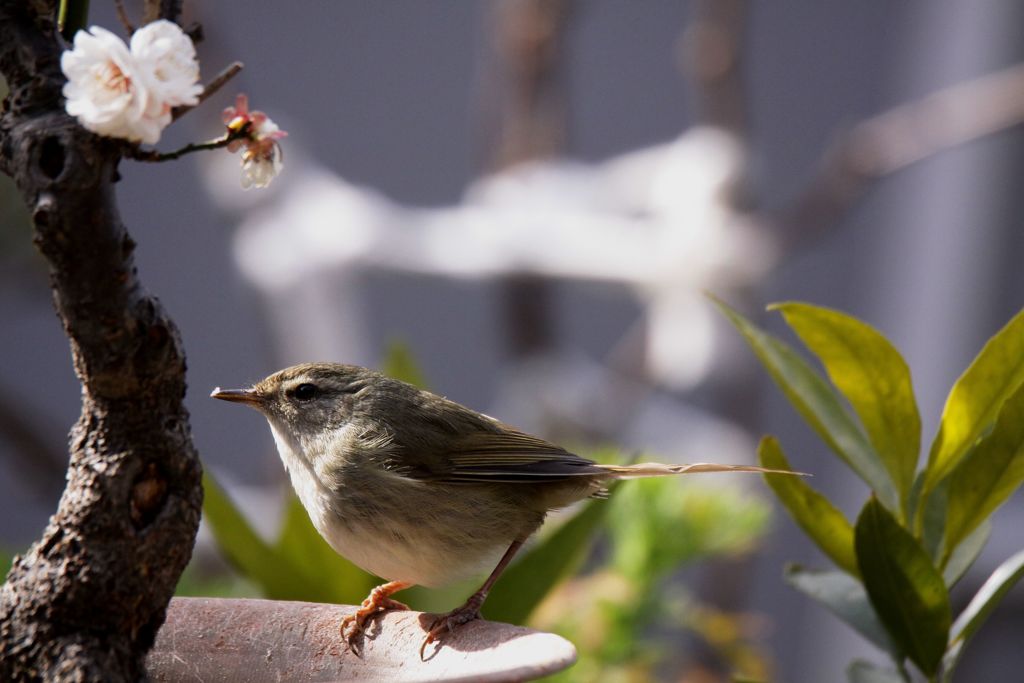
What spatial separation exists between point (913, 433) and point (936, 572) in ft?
0.61

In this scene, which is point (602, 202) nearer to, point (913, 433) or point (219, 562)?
point (219, 562)

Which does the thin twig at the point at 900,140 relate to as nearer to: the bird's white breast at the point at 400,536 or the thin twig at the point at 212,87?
the bird's white breast at the point at 400,536

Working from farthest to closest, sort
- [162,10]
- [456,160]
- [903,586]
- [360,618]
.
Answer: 1. [456,160]
2. [360,618]
3. [903,586]
4. [162,10]

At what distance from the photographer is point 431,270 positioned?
14.6 ft

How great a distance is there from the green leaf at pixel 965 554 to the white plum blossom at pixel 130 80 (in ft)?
3.51

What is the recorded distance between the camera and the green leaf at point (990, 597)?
1.38 m

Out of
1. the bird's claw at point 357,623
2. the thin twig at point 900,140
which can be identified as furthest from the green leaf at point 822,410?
the thin twig at point 900,140

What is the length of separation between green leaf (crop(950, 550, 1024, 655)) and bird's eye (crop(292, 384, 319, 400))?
101 cm

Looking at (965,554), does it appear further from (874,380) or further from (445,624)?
(445,624)

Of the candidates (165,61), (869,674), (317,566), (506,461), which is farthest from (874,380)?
(317,566)

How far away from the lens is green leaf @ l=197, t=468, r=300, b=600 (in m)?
1.89

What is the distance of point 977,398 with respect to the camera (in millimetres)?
1406

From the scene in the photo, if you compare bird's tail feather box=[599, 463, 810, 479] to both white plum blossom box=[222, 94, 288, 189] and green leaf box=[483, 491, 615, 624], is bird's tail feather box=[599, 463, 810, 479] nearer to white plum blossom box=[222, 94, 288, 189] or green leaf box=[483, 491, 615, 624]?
green leaf box=[483, 491, 615, 624]

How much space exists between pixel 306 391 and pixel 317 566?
0.39 metres
